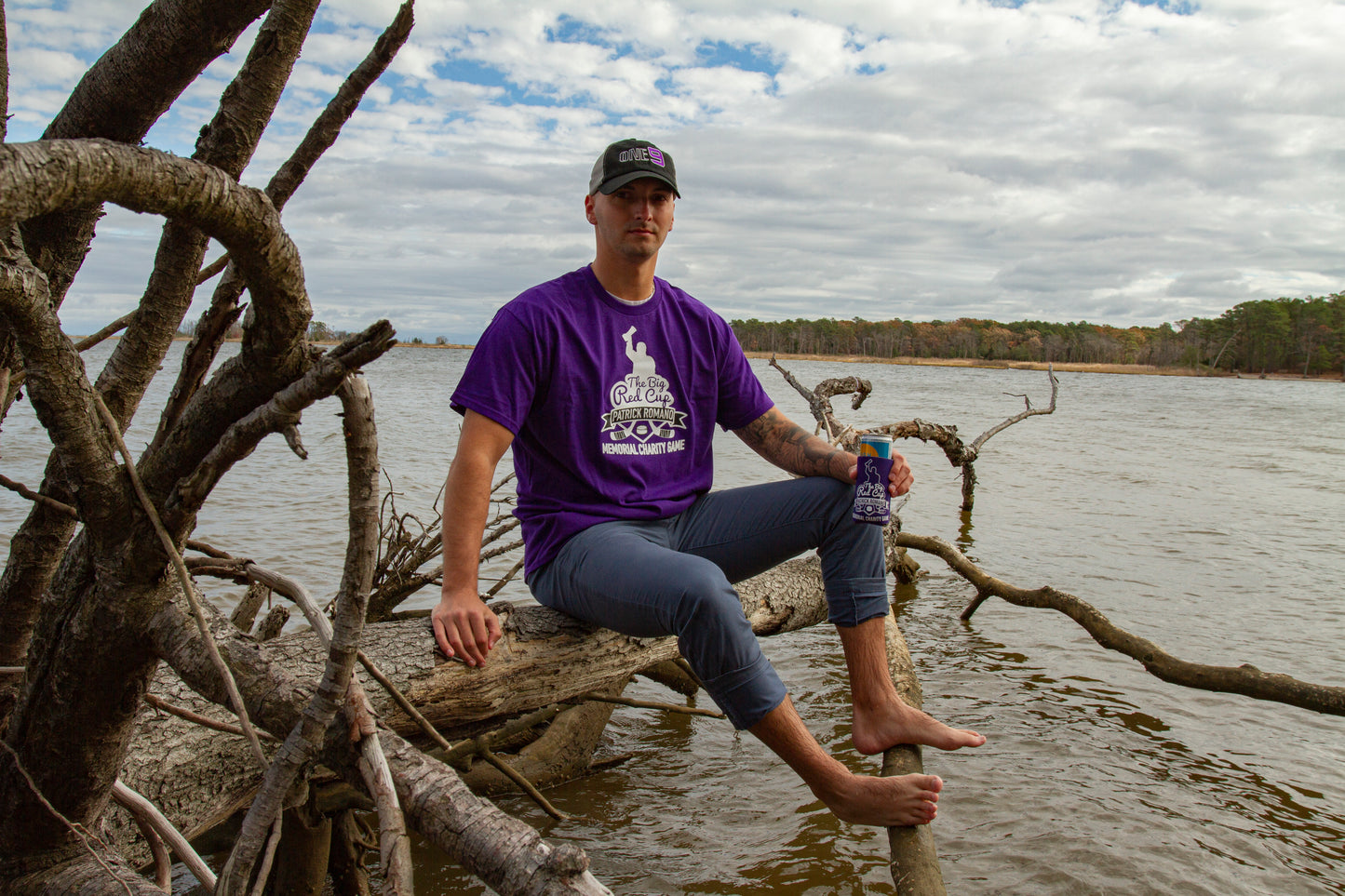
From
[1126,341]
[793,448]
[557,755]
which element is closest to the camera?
[793,448]

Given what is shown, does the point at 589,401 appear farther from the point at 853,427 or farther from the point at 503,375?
the point at 853,427

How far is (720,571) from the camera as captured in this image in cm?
241

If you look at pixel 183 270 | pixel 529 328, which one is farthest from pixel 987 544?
pixel 183 270

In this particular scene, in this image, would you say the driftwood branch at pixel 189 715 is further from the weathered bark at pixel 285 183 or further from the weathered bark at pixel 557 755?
the weathered bark at pixel 557 755

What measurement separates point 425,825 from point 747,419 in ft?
7.61

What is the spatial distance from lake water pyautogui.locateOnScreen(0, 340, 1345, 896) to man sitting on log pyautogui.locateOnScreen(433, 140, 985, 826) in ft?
2.10

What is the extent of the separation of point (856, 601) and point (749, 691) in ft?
2.05

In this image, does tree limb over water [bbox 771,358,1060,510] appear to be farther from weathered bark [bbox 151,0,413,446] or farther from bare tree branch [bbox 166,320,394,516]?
bare tree branch [bbox 166,320,394,516]

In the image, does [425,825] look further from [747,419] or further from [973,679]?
[973,679]

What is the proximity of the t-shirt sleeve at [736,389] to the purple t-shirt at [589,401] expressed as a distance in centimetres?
13

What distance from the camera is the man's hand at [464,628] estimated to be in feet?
8.06

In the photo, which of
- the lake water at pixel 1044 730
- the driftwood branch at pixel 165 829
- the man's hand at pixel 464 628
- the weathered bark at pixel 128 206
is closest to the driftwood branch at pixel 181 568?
Result: the weathered bark at pixel 128 206

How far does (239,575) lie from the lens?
7.54 ft

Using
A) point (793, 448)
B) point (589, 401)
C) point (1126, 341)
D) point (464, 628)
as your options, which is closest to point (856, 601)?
point (793, 448)
